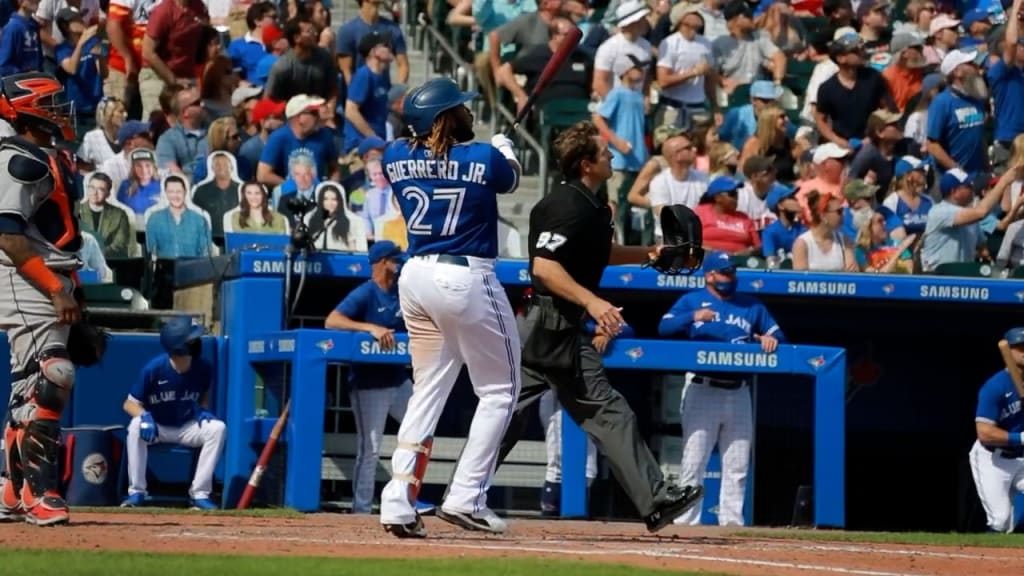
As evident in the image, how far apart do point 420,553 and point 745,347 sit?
5037 mm

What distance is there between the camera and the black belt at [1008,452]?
12.6 meters

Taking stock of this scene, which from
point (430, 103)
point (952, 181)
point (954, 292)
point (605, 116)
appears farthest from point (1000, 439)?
point (430, 103)

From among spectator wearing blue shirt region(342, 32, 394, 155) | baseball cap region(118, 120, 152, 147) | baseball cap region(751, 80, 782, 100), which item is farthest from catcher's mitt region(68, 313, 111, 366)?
baseball cap region(751, 80, 782, 100)

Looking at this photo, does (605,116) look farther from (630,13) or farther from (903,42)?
(903,42)

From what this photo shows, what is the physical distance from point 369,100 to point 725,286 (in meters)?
4.43

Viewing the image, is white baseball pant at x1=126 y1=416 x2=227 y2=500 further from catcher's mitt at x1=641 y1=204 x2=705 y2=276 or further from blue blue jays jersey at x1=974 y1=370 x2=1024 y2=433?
blue blue jays jersey at x1=974 y1=370 x2=1024 y2=433

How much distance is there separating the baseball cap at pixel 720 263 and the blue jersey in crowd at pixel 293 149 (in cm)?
348

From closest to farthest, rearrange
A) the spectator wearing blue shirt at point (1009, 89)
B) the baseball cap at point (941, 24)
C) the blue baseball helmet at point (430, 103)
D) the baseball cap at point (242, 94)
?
the blue baseball helmet at point (430, 103), the baseball cap at point (242, 94), the spectator wearing blue shirt at point (1009, 89), the baseball cap at point (941, 24)

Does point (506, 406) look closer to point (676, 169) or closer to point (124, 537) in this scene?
point (124, 537)

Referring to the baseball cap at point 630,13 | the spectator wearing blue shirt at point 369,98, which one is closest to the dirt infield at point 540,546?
the spectator wearing blue shirt at point 369,98

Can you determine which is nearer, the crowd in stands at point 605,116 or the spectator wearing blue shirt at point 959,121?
the crowd in stands at point 605,116

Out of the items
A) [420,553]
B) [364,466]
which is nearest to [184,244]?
[364,466]

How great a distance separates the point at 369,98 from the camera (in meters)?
15.6

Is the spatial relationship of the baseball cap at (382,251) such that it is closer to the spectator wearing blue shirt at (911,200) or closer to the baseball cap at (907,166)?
the spectator wearing blue shirt at (911,200)
